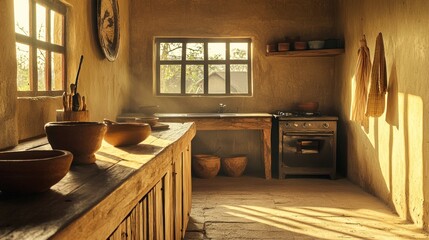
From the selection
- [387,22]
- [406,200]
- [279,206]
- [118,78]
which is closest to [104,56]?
[118,78]

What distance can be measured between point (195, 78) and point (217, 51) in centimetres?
55

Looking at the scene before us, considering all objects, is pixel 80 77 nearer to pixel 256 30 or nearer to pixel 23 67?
pixel 23 67

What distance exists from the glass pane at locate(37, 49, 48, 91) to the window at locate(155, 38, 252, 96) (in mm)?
3143

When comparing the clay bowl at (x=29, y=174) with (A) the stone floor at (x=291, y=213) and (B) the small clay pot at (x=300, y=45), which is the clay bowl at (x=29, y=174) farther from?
(B) the small clay pot at (x=300, y=45)

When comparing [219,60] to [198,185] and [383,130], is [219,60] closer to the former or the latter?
[198,185]

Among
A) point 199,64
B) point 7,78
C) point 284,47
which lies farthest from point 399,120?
point 7,78

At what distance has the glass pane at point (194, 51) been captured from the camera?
6.51 metres

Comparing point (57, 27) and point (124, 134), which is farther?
point (57, 27)

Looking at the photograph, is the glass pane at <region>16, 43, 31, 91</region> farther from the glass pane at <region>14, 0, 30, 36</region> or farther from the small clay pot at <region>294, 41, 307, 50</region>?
the small clay pot at <region>294, 41, 307, 50</region>

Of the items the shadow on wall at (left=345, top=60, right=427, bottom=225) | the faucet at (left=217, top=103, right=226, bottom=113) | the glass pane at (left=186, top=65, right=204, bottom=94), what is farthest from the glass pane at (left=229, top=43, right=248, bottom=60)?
the shadow on wall at (left=345, top=60, right=427, bottom=225)

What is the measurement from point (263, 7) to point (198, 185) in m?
2.94

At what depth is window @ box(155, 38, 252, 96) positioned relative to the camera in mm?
6480

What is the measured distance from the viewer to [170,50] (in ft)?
21.5

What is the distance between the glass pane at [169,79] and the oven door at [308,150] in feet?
6.21
